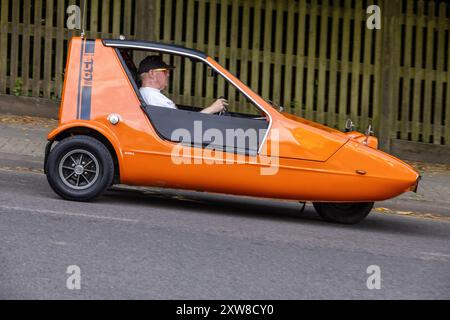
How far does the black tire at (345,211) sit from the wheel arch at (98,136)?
2043 millimetres

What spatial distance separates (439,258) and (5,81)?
8.48 metres

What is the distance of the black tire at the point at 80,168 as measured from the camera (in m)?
10.2

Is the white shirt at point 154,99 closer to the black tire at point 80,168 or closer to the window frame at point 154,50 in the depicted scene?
the window frame at point 154,50

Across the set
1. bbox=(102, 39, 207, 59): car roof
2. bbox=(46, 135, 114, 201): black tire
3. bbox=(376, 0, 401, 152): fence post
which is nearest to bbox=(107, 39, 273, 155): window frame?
bbox=(102, 39, 207, 59): car roof

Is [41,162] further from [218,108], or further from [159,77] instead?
[218,108]

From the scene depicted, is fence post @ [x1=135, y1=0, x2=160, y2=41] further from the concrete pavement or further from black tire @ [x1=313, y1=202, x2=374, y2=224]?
black tire @ [x1=313, y1=202, x2=374, y2=224]

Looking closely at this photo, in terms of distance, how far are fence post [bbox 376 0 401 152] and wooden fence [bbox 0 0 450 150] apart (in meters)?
0.01

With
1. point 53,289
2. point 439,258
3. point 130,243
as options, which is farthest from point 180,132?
point 53,289

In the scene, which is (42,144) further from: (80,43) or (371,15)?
(371,15)

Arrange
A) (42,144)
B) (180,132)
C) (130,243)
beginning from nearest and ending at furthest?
(130,243), (180,132), (42,144)

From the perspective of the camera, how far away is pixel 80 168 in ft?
33.8

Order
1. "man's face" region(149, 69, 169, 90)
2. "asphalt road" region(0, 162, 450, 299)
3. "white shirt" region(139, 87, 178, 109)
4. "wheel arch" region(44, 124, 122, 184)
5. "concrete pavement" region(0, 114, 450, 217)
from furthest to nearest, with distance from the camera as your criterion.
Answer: "concrete pavement" region(0, 114, 450, 217) < "man's face" region(149, 69, 169, 90) < "white shirt" region(139, 87, 178, 109) < "wheel arch" region(44, 124, 122, 184) < "asphalt road" region(0, 162, 450, 299)

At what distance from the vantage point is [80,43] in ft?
34.0

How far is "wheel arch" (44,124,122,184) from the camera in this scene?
1025 cm
